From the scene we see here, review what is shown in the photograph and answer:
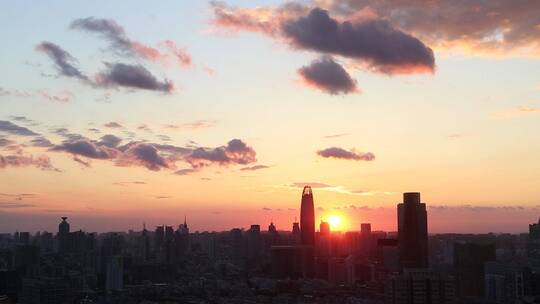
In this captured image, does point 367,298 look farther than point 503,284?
Yes

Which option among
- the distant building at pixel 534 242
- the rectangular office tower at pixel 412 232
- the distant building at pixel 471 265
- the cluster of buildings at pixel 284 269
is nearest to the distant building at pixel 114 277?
the cluster of buildings at pixel 284 269

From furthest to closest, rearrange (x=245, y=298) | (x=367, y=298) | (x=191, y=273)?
(x=191, y=273)
(x=245, y=298)
(x=367, y=298)

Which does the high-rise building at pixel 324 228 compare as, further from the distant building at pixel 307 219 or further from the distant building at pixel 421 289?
the distant building at pixel 421 289

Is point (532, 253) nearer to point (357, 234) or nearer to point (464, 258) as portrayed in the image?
point (464, 258)

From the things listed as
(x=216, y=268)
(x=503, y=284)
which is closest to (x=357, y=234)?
(x=216, y=268)

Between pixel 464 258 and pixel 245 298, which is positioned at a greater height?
pixel 464 258

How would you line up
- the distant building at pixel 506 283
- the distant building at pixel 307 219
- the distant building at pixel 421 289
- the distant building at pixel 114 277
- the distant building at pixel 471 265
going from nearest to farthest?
the distant building at pixel 421 289
the distant building at pixel 506 283
the distant building at pixel 471 265
the distant building at pixel 114 277
the distant building at pixel 307 219
